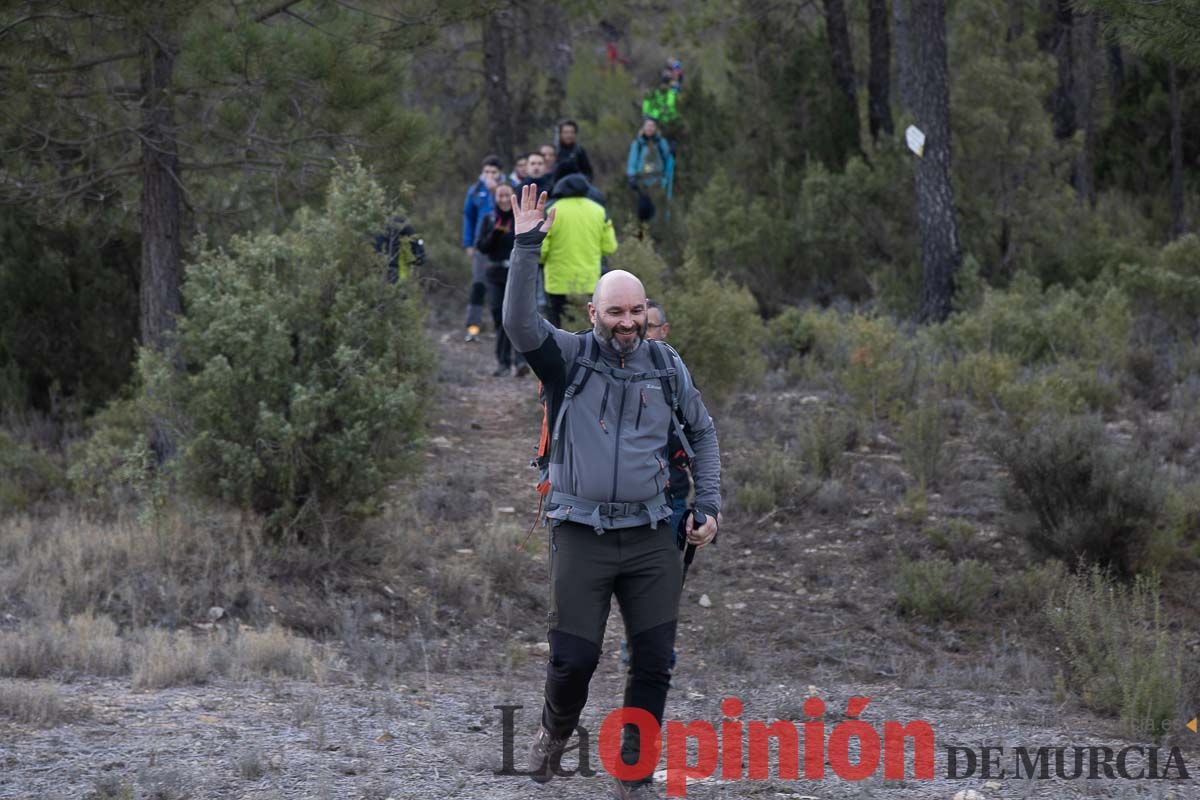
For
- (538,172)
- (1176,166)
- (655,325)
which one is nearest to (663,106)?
(1176,166)

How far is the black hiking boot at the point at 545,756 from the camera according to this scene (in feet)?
17.2

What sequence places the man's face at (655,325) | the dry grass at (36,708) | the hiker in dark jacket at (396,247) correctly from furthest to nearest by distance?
1. the hiker in dark jacket at (396,247)
2. the man's face at (655,325)
3. the dry grass at (36,708)

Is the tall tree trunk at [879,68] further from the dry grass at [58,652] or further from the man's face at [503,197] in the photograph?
the dry grass at [58,652]

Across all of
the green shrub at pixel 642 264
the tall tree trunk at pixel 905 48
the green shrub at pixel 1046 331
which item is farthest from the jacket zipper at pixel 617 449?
the tall tree trunk at pixel 905 48

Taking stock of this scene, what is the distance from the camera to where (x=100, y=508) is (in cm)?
1023

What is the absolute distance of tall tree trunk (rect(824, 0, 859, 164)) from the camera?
60.2 feet

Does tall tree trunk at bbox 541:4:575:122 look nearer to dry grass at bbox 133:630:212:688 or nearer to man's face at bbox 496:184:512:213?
man's face at bbox 496:184:512:213

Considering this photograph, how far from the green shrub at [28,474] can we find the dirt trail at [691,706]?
3.25 metres

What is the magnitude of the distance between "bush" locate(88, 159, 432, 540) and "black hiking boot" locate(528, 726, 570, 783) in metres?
3.78

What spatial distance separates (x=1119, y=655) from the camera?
674cm

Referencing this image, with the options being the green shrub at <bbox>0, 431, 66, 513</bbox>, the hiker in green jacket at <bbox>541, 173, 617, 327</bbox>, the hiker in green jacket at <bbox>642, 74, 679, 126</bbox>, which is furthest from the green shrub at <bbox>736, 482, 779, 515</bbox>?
the hiker in green jacket at <bbox>642, 74, 679, 126</bbox>

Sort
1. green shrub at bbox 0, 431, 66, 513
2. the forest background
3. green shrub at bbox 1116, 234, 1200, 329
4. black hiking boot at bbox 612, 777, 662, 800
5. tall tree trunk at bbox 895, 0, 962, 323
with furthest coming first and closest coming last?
tall tree trunk at bbox 895, 0, 962, 323
green shrub at bbox 1116, 234, 1200, 329
green shrub at bbox 0, 431, 66, 513
the forest background
black hiking boot at bbox 612, 777, 662, 800

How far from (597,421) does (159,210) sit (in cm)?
669

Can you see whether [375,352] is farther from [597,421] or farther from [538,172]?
[597,421]
